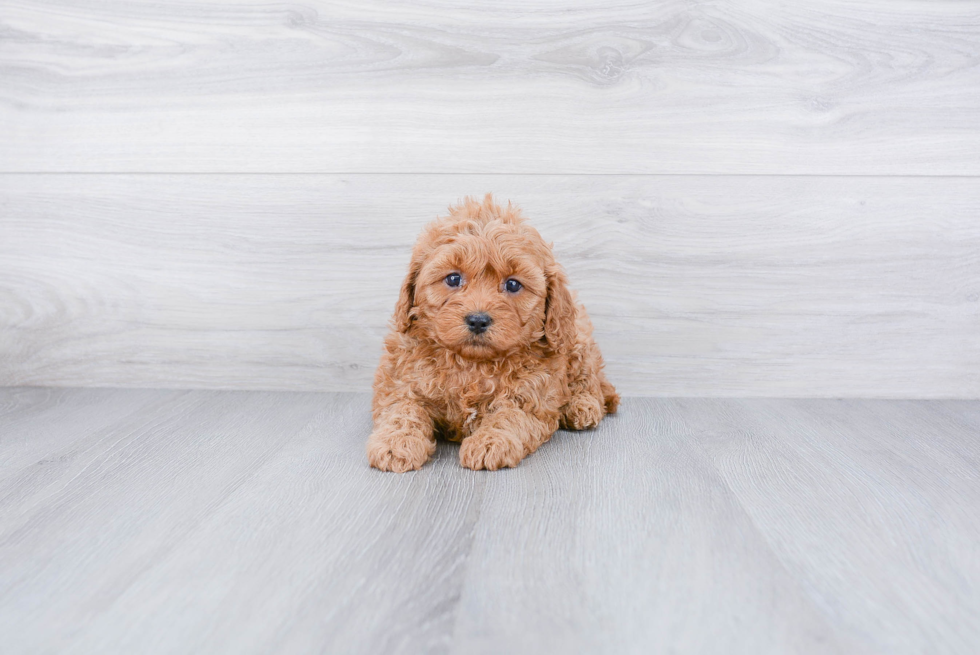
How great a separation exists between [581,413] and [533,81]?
1.15m

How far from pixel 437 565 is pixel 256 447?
861mm

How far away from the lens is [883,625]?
96 centimetres

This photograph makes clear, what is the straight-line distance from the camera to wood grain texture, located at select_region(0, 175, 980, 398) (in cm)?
233

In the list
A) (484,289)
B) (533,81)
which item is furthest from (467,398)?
(533,81)

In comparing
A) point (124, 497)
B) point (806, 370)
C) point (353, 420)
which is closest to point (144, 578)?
point (124, 497)

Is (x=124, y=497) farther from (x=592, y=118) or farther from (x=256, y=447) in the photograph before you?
(x=592, y=118)

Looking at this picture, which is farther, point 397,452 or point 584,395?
point 584,395

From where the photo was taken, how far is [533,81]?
2305 millimetres

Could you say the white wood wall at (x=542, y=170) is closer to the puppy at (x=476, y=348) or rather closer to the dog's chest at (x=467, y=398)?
the puppy at (x=476, y=348)

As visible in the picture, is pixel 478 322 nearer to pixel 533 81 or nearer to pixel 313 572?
pixel 313 572

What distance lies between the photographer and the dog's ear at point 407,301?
69.4 inches

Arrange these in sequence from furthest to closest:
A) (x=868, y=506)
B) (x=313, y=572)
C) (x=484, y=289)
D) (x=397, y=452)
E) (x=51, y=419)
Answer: (x=51, y=419), (x=484, y=289), (x=397, y=452), (x=868, y=506), (x=313, y=572)

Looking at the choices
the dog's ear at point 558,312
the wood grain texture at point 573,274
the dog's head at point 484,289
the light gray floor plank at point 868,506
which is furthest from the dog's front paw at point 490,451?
the wood grain texture at point 573,274

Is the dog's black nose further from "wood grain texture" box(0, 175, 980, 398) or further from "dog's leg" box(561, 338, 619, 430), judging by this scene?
"wood grain texture" box(0, 175, 980, 398)
